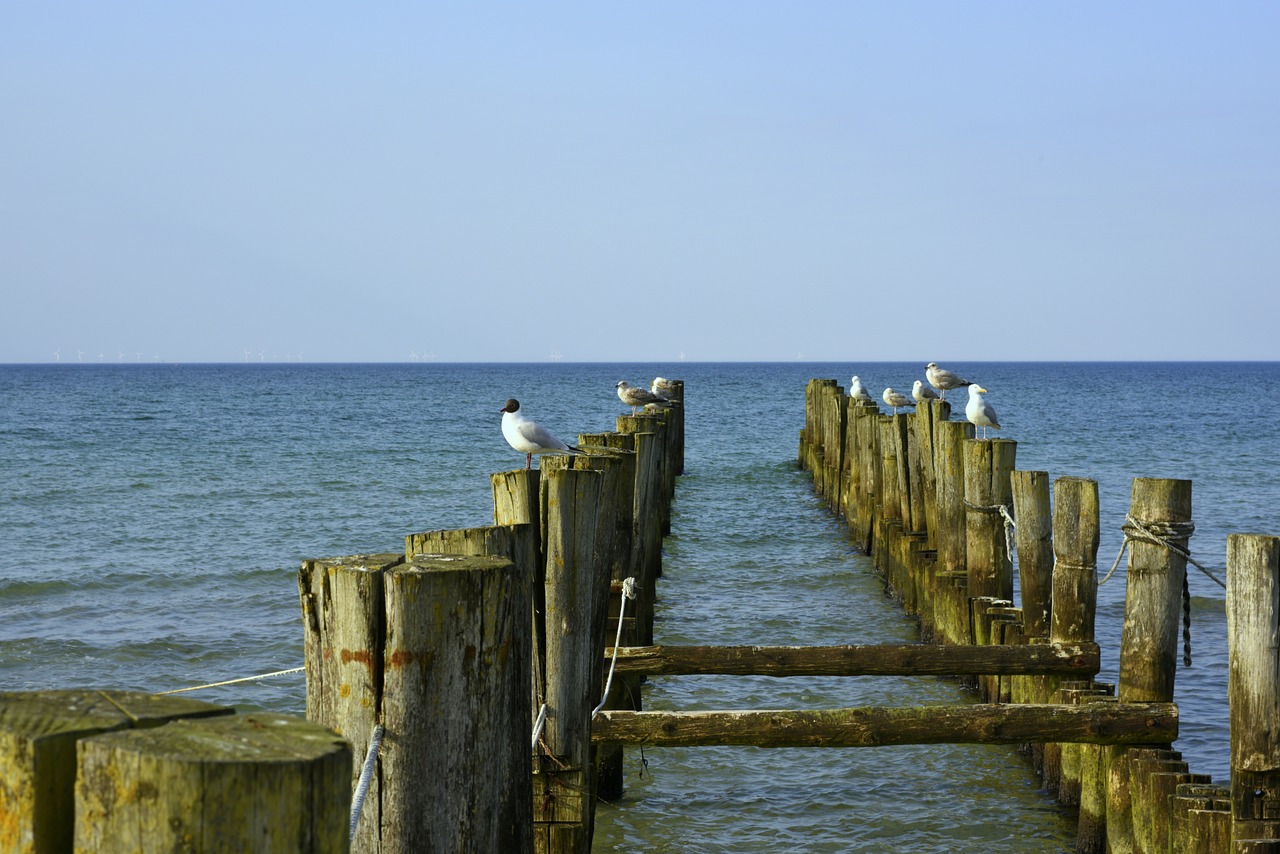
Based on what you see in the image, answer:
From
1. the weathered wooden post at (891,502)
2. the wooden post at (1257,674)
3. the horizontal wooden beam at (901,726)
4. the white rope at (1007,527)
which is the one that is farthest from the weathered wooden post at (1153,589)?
the weathered wooden post at (891,502)

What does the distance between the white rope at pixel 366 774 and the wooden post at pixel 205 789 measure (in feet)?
3.01

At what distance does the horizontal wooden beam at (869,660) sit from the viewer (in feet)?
19.9

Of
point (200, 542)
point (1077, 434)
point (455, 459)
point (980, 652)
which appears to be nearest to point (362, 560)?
point (980, 652)

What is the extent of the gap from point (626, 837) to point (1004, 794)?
1966 millimetres

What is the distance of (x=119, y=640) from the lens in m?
10.1

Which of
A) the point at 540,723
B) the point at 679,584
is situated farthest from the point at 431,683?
the point at 679,584

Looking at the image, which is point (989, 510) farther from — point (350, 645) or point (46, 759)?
point (46, 759)

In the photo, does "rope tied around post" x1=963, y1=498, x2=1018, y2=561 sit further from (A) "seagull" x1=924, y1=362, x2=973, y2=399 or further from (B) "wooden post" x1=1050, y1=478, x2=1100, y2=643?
(A) "seagull" x1=924, y1=362, x2=973, y2=399

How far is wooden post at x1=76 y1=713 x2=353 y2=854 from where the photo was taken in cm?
140

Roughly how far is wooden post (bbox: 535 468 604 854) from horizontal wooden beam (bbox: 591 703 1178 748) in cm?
83

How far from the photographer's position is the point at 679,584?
12.6 metres

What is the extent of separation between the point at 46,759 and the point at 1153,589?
4.79 meters

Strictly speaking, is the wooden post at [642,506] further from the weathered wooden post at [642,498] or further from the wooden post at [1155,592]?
the wooden post at [1155,592]

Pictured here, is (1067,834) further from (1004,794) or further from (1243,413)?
(1243,413)
